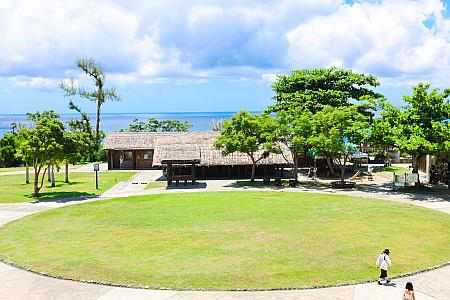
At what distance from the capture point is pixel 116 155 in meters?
54.6

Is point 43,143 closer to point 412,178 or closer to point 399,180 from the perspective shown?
point 399,180

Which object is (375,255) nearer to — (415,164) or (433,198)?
(433,198)

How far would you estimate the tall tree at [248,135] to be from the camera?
40.3 metres

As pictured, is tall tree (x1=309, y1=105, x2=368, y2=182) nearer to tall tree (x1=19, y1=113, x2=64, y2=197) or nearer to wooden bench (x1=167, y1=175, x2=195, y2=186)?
wooden bench (x1=167, y1=175, x2=195, y2=186)

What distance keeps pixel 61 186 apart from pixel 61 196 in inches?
235

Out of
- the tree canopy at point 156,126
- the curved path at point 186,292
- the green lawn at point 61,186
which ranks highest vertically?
the tree canopy at point 156,126

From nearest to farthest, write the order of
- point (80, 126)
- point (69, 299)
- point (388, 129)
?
point (69, 299), point (388, 129), point (80, 126)

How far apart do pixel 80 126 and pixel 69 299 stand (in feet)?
183

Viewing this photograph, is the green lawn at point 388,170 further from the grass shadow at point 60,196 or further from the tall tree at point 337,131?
the grass shadow at point 60,196

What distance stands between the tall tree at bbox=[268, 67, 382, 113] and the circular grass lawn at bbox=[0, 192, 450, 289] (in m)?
17.0

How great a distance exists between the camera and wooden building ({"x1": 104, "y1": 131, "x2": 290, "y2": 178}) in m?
42.6

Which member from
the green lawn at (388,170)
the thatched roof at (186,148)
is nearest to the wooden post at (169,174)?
the thatched roof at (186,148)

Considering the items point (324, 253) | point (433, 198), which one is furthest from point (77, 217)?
point (433, 198)

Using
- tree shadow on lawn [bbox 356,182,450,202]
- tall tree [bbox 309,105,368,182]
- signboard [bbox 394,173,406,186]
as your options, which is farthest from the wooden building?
signboard [bbox 394,173,406,186]
